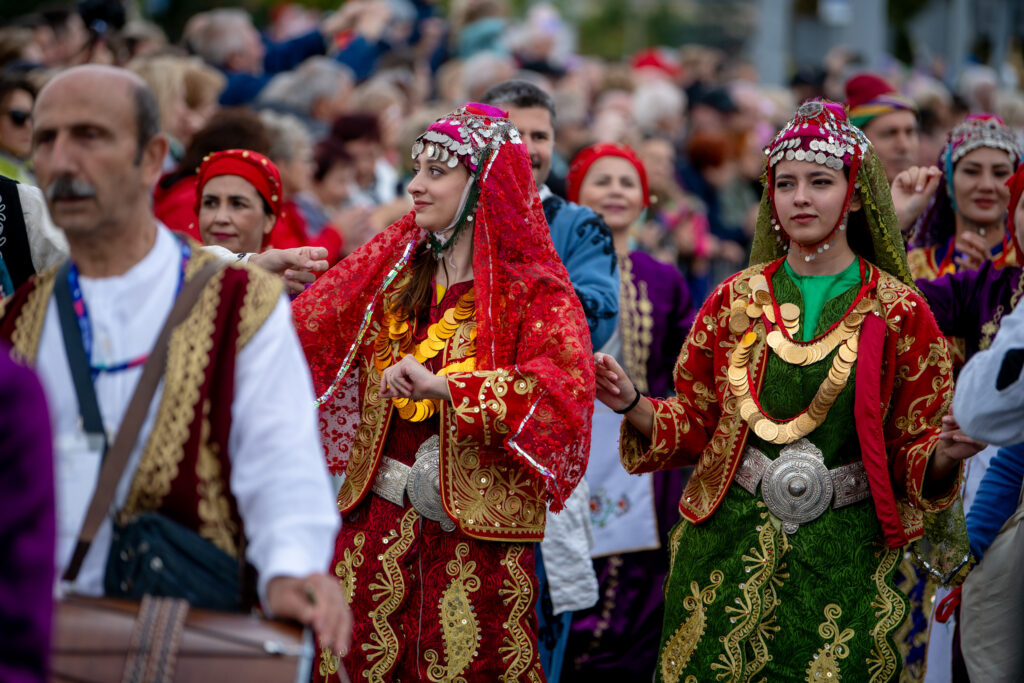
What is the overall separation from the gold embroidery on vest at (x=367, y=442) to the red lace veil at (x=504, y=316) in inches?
2.9

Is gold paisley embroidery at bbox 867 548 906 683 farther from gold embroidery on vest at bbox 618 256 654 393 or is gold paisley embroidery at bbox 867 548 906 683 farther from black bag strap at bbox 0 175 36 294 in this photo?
black bag strap at bbox 0 175 36 294

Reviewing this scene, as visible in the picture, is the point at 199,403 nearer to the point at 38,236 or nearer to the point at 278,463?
the point at 278,463

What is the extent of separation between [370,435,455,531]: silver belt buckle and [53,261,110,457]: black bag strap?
5.12ft

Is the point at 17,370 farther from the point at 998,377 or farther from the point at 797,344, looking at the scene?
the point at 797,344

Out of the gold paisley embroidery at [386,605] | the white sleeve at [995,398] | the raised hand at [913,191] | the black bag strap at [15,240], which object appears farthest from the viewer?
the raised hand at [913,191]

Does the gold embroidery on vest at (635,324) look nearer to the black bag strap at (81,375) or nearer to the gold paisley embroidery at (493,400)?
the gold paisley embroidery at (493,400)

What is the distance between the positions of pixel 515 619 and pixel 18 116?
3995 millimetres

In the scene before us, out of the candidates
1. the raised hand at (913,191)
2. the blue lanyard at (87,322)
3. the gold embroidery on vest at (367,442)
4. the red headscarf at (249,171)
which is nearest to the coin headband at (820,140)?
the raised hand at (913,191)

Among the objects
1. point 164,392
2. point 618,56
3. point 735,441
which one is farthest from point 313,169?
point 618,56

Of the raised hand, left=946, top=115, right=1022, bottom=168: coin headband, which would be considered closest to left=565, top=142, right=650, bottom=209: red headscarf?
the raised hand

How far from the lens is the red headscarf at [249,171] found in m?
5.40

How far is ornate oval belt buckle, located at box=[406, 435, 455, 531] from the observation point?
14.2ft

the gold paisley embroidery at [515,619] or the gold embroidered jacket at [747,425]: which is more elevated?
the gold embroidered jacket at [747,425]

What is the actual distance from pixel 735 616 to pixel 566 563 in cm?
92
